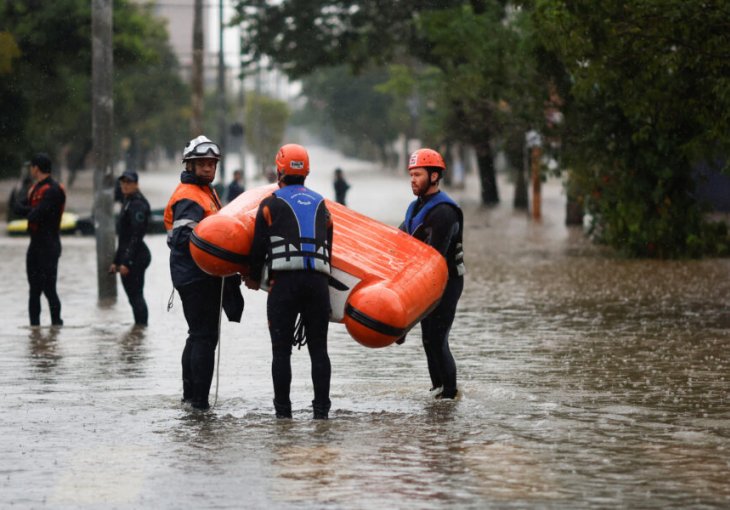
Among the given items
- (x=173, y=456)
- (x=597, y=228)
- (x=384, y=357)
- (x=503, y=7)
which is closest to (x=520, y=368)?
(x=384, y=357)

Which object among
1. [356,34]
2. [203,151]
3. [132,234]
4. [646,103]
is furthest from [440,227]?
[356,34]

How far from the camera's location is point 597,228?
29.5 metres

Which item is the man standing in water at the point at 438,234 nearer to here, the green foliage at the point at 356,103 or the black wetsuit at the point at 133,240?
the black wetsuit at the point at 133,240

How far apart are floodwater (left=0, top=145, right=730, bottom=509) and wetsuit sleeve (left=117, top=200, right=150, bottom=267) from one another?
2.42ft

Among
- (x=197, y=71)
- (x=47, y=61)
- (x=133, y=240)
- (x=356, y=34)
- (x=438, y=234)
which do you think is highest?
(x=356, y=34)

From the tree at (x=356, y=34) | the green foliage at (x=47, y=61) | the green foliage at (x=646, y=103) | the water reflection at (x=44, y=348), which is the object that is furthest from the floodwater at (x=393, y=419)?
the green foliage at (x=47, y=61)

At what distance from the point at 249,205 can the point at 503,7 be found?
29.6 metres

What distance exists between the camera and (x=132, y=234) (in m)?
15.2

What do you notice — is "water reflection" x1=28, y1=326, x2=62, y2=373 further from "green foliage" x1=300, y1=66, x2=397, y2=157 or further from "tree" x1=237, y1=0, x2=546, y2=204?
"green foliage" x1=300, y1=66, x2=397, y2=157

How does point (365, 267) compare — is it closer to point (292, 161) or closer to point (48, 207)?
point (292, 161)

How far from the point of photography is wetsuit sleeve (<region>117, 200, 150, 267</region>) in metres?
15.1

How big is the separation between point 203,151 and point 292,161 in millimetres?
804

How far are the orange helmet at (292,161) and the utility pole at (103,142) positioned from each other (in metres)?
9.29

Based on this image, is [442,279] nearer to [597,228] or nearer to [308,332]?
[308,332]
